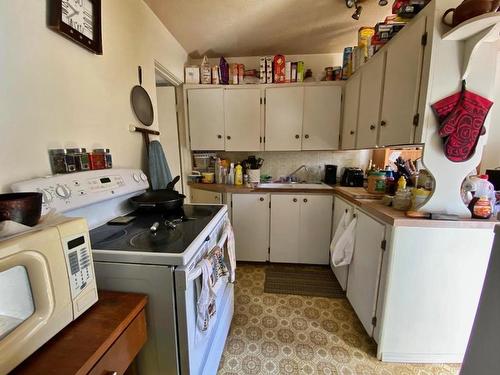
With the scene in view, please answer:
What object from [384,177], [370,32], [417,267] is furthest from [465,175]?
[370,32]

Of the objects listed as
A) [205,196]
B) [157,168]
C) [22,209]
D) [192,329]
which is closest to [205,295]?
[192,329]

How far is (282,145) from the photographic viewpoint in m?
2.57

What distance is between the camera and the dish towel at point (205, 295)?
3.08 feet

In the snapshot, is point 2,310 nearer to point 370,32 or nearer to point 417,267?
point 417,267

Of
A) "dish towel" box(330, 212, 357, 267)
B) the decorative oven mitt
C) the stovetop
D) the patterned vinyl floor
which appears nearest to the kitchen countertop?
"dish towel" box(330, 212, 357, 267)

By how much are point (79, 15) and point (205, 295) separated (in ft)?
4.91

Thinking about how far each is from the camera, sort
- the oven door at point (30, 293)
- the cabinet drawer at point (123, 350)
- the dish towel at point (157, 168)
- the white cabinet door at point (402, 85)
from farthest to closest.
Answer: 1. the dish towel at point (157, 168)
2. the white cabinet door at point (402, 85)
3. the cabinet drawer at point (123, 350)
4. the oven door at point (30, 293)

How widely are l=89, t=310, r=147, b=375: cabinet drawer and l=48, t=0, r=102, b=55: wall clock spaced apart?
1304 mm

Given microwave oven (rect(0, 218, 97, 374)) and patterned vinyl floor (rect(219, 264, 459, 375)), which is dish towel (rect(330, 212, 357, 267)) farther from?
microwave oven (rect(0, 218, 97, 374))

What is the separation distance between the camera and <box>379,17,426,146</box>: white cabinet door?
49.1 inches

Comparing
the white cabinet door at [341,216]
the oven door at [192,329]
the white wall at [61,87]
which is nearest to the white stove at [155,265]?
the oven door at [192,329]

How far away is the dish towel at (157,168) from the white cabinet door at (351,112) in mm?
1755

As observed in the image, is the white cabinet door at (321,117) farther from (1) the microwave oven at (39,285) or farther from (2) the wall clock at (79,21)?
(1) the microwave oven at (39,285)

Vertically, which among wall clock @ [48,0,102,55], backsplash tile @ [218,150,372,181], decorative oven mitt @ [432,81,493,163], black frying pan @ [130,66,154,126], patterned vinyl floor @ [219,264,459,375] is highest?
wall clock @ [48,0,102,55]
